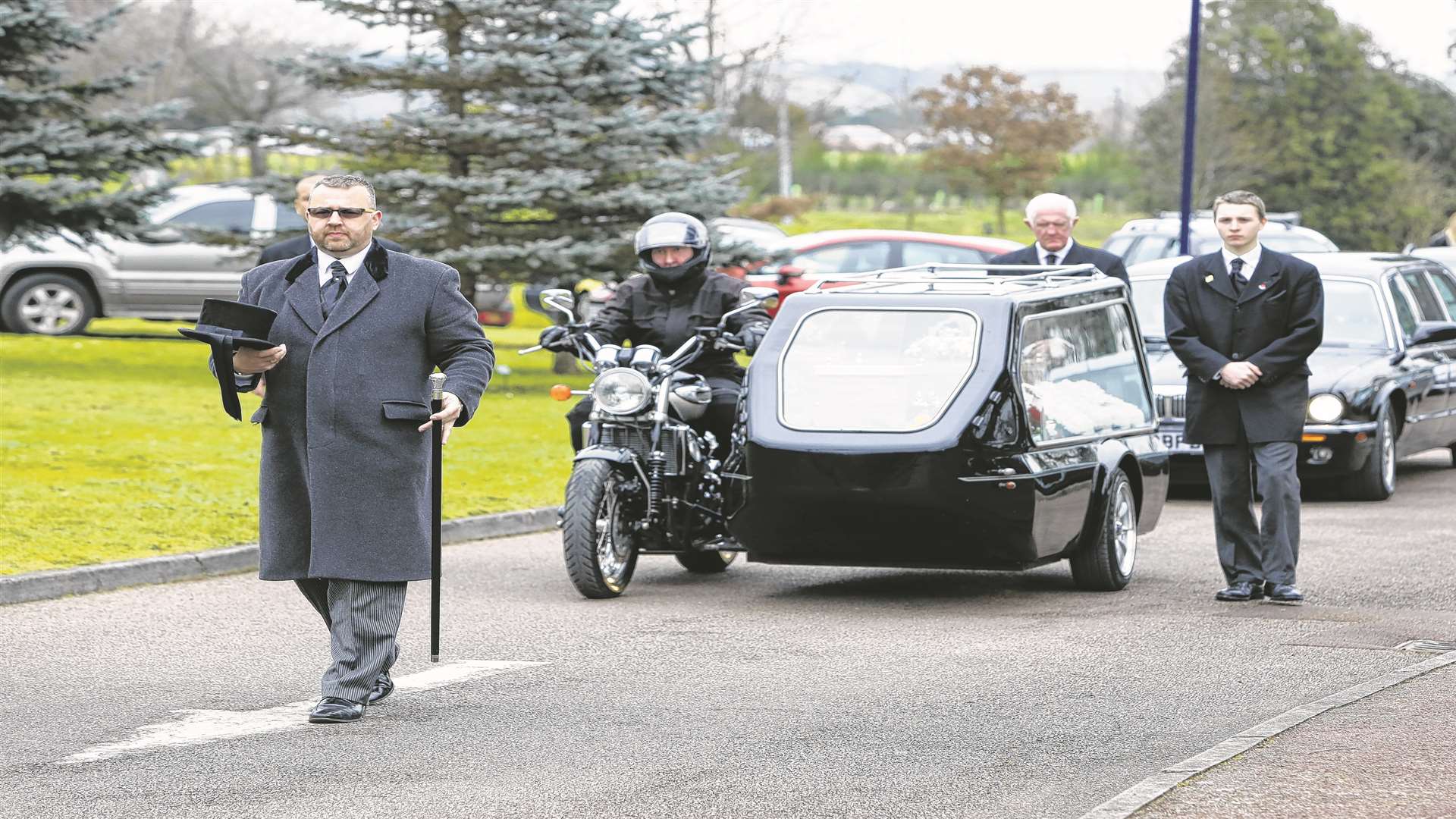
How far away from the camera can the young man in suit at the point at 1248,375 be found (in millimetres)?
9836

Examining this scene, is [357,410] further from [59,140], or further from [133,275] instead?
[133,275]

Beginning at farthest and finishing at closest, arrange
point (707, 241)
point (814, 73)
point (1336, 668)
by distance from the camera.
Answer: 1. point (814, 73)
2. point (707, 241)
3. point (1336, 668)

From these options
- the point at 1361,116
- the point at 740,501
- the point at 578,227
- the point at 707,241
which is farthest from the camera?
the point at 1361,116

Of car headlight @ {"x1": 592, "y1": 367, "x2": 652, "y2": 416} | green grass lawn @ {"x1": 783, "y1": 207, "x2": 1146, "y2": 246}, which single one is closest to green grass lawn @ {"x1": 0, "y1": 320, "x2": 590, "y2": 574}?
car headlight @ {"x1": 592, "y1": 367, "x2": 652, "y2": 416}

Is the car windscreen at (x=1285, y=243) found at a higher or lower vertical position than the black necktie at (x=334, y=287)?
lower

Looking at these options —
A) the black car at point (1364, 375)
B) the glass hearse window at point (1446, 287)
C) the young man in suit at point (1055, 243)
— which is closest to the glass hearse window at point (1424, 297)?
the black car at point (1364, 375)

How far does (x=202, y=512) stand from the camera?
40.4 feet

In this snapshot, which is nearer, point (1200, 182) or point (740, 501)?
point (740, 501)

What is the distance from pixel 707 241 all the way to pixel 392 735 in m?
4.65

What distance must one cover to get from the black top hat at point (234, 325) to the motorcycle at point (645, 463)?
321 centimetres

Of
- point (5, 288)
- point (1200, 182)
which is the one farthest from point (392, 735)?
point (1200, 182)

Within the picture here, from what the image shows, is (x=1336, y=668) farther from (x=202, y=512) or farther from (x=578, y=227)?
(x=578, y=227)

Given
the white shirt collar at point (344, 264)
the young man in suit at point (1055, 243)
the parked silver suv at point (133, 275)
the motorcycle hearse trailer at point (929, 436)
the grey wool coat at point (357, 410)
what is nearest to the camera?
the grey wool coat at point (357, 410)

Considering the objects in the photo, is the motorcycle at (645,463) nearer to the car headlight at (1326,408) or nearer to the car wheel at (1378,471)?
the car headlight at (1326,408)
